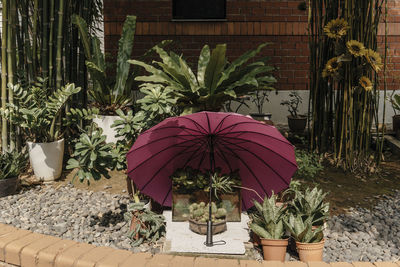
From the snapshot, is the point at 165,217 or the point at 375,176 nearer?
the point at 165,217

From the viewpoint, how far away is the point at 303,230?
2.95 meters

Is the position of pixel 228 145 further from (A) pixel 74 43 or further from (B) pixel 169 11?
(B) pixel 169 11

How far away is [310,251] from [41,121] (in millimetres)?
2713

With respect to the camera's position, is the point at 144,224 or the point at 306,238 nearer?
the point at 306,238

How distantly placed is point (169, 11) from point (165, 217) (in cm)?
429

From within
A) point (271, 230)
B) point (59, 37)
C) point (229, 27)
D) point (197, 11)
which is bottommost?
point (271, 230)

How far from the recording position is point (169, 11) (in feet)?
22.8

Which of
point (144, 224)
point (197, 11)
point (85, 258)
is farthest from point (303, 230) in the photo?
point (197, 11)

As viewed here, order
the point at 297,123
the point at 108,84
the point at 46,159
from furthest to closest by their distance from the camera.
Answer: the point at 297,123
the point at 108,84
the point at 46,159

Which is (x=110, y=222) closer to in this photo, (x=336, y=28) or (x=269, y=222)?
(x=269, y=222)

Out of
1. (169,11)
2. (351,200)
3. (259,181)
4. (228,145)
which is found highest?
(169,11)

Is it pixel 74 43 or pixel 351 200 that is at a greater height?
pixel 74 43

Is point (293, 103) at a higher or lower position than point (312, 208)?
higher

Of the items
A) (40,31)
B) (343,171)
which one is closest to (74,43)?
(40,31)
